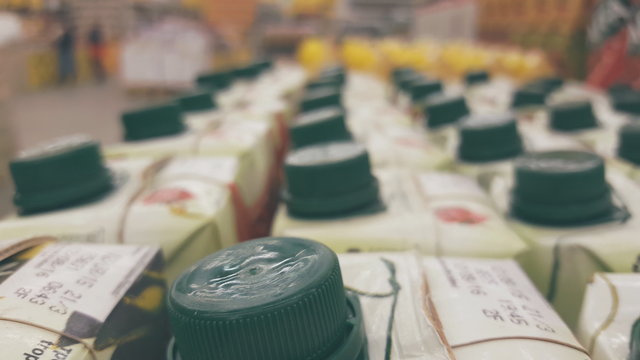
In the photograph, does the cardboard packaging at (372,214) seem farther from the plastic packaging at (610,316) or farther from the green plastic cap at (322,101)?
the green plastic cap at (322,101)

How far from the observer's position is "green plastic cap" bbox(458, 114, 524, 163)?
2.37ft

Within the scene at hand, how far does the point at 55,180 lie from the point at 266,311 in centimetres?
37

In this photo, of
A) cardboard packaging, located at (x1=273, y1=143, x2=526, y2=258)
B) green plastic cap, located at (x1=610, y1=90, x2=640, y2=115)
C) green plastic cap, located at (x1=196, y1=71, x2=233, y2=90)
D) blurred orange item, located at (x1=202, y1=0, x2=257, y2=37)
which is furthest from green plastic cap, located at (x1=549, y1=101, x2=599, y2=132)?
blurred orange item, located at (x1=202, y1=0, x2=257, y2=37)

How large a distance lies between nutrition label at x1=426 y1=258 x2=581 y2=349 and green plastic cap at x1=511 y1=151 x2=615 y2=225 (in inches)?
4.0

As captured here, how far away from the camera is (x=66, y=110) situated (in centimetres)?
321

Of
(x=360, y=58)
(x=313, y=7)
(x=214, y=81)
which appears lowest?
(x=360, y=58)

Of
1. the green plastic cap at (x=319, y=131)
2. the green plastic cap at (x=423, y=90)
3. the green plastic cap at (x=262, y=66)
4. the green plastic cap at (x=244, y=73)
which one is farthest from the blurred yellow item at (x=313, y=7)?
the green plastic cap at (x=319, y=131)

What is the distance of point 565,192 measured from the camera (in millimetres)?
512

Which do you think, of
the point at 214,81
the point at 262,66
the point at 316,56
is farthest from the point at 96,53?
the point at 214,81

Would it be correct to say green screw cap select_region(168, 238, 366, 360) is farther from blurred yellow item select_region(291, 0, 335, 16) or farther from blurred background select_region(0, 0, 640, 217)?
blurred yellow item select_region(291, 0, 335, 16)

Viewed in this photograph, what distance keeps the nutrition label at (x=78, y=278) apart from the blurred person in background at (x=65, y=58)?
545 cm

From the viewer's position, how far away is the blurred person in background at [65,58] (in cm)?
520

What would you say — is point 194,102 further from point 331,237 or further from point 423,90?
point 331,237

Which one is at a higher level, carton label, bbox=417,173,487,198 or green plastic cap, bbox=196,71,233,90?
green plastic cap, bbox=196,71,233,90
